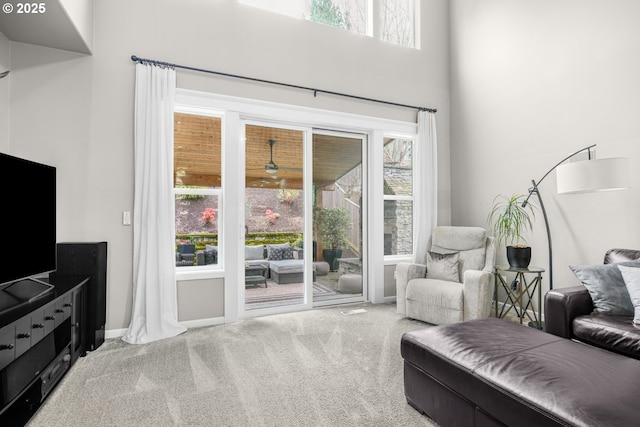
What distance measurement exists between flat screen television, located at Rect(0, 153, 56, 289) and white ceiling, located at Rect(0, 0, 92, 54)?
1.15 meters

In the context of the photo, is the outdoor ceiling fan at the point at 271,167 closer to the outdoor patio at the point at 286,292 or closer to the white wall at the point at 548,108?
the outdoor patio at the point at 286,292

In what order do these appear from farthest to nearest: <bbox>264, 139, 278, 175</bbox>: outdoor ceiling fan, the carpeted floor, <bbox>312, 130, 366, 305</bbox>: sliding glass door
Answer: <bbox>312, 130, 366, 305</bbox>: sliding glass door
<bbox>264, 139, 278, 175</bbox>: outdoor ceiling fan
the carpeted floor

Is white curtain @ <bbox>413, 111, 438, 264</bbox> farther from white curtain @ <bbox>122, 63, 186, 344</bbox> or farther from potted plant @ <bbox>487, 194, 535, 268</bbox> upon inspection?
white curtain @ <bbox>122, 63, 186, 344</bbox>

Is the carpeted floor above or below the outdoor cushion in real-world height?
below

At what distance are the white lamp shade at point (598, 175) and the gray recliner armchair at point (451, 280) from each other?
1.06 metres

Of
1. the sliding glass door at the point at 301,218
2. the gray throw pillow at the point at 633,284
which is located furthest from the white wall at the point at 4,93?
the gray throw pillow at the point at 633,284

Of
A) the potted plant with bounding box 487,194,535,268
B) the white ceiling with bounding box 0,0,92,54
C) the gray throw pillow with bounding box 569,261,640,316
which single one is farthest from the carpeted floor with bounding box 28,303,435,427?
the white ceiling with bounding box 0,0,92,54

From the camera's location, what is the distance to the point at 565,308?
7.65ft

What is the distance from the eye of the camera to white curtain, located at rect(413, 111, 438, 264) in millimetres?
4396

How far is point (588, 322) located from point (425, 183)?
2.53m

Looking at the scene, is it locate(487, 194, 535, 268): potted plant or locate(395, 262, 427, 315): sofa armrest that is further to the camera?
locate(395, 262, 427, 315): sofa armrest

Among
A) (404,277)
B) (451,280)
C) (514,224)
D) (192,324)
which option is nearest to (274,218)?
(192,324)

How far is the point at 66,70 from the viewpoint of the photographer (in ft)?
9.69

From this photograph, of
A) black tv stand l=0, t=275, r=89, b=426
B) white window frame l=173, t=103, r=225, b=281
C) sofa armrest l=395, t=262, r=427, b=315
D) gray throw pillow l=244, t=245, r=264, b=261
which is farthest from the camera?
gray throw pillow l=244, t=245, r=264, b=261
